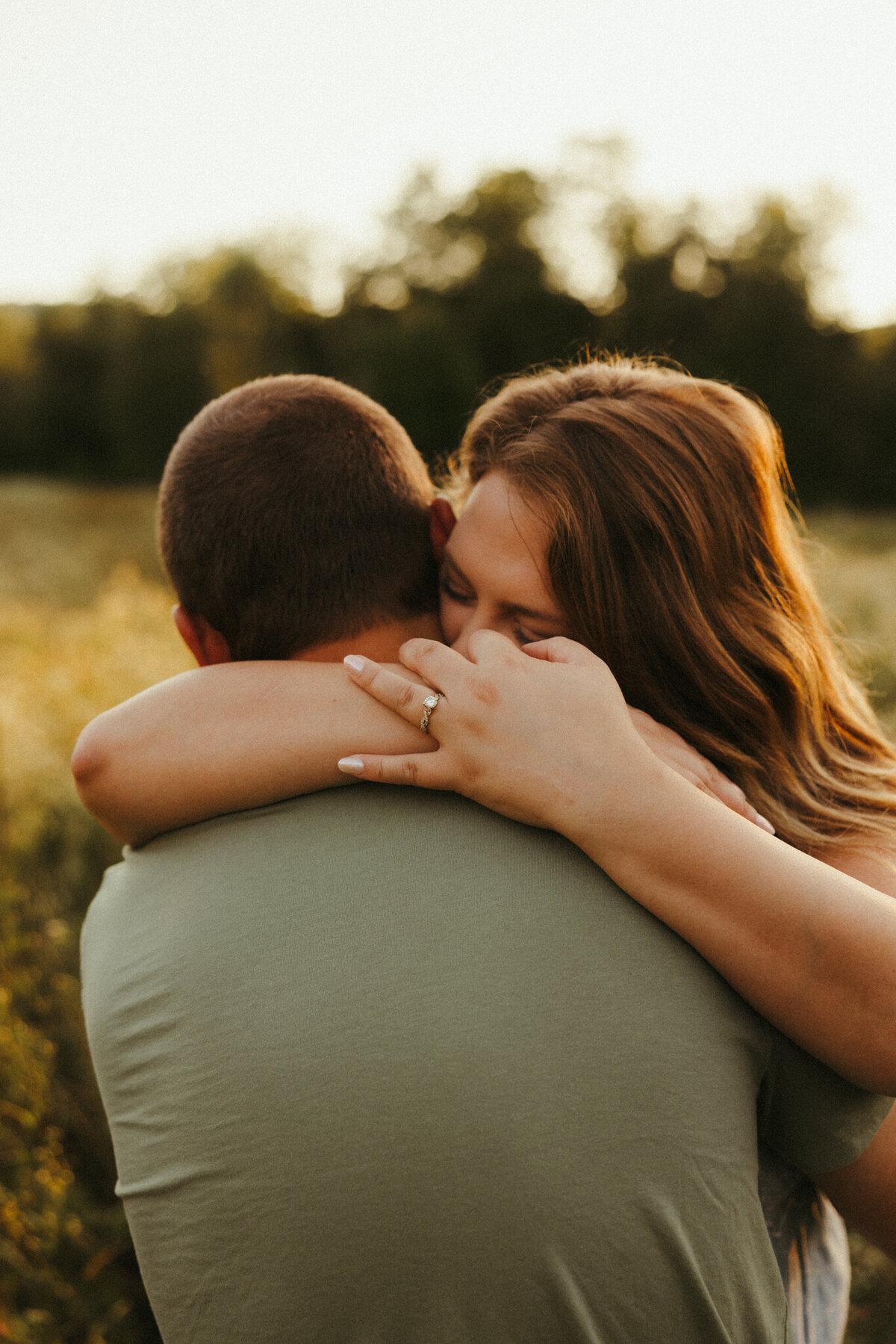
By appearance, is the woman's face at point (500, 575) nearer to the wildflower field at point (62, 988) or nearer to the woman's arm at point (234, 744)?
the woman's arm at point (234, 744)

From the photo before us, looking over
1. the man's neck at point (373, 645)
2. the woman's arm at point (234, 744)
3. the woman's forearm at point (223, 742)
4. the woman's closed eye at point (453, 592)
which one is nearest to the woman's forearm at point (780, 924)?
the woman's arm at point (234, 744)

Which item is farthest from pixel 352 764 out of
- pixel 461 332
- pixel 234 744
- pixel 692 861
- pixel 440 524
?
pixel 461 332

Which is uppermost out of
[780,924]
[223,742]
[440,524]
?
[440,524]

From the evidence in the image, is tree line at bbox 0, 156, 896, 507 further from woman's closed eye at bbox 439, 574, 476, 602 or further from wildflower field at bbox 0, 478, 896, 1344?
woman's closed eye at bbox 439, 574, 476, 602

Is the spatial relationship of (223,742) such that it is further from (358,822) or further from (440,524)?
(440,524)

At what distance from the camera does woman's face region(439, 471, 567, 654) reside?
Answer: 6.53ft

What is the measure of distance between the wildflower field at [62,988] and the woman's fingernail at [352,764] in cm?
187

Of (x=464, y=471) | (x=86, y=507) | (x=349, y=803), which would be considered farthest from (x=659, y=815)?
(x=86, y=507)

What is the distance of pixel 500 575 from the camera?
200 centimetres

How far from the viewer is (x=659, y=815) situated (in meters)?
1.37

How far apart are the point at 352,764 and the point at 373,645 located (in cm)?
44

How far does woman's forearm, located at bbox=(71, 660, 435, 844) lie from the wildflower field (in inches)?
70.5

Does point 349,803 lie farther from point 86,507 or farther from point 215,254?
point 215,254

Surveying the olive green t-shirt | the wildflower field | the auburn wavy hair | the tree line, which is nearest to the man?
the olive green t-shirt
